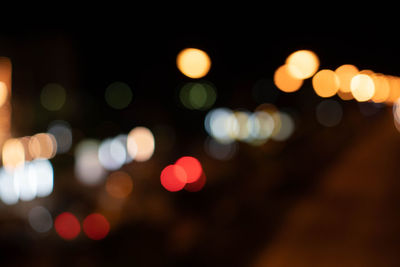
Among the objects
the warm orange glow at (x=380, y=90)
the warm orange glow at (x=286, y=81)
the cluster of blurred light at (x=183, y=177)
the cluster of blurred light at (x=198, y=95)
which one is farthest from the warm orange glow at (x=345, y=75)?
the cluster of blurred light at (x=183, y=177)

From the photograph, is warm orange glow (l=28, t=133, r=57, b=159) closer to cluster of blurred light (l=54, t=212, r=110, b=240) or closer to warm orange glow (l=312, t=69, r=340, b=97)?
cluster of blurred light (l=54, t=212, r=110, b=240)

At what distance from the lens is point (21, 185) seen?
13.0 metres

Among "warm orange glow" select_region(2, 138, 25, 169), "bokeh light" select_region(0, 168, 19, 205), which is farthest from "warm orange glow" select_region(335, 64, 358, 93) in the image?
"bokeh light" select_region(0, 168, 19, 205)

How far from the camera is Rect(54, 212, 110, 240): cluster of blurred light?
37.7 ft

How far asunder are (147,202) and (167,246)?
499 centimetres

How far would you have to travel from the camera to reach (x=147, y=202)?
16109mm

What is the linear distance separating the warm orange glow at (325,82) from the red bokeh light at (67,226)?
2219cm

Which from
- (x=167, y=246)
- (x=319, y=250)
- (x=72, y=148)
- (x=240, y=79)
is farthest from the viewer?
(x=240, y=79)

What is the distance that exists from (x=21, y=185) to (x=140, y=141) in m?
25.2

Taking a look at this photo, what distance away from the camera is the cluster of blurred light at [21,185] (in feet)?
40.5

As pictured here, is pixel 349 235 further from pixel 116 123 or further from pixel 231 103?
pixel 116 123

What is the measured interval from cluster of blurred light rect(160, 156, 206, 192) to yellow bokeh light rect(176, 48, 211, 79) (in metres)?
3.08

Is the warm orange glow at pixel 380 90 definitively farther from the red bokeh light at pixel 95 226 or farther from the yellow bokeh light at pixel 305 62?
the red bokeh light at pixel 95 226

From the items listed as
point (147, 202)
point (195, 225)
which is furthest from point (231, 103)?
point (195, 225)
